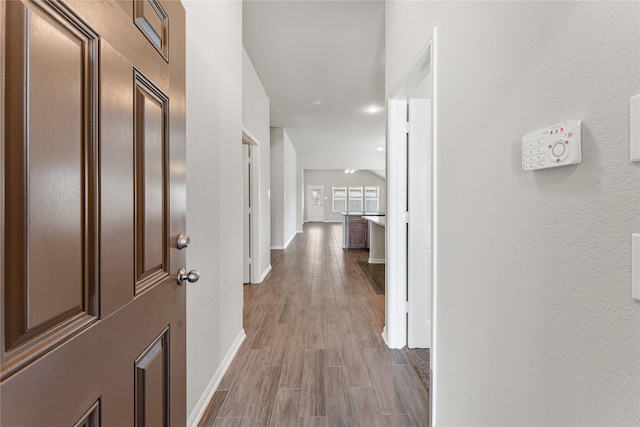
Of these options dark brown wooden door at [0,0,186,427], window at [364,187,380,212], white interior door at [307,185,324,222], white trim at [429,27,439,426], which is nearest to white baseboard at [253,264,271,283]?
white trim at [429,27,439,426]

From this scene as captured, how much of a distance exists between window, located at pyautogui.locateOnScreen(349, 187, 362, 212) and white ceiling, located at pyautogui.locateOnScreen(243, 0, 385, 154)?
8.15 m

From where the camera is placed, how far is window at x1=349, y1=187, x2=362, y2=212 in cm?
1440

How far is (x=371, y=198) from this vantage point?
47.5ft

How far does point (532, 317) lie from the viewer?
829mm

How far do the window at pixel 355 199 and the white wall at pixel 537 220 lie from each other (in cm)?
1308

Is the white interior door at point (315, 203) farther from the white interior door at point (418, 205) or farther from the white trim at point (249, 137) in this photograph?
the white interior door at point (418, 205)

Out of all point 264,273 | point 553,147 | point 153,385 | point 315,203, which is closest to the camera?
point 553,147

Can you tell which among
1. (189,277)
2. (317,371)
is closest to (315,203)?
(317,371)

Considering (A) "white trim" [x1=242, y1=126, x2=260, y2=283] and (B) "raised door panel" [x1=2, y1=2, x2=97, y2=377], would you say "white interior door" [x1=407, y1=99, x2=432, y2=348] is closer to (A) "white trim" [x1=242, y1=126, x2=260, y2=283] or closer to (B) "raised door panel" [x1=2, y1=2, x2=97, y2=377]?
(B) "raised door panel" [x1=2, y1=2, x2=97, y2=377]

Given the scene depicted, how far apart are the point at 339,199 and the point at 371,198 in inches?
61.9

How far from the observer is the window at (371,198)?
14398 millimetres

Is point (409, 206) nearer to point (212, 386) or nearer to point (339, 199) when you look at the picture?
point (212, 386)

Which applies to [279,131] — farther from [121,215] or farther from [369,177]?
[369,177]

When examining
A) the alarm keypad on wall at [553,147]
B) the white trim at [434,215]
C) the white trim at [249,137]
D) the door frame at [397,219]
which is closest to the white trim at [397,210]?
the door frame at [397,219]
